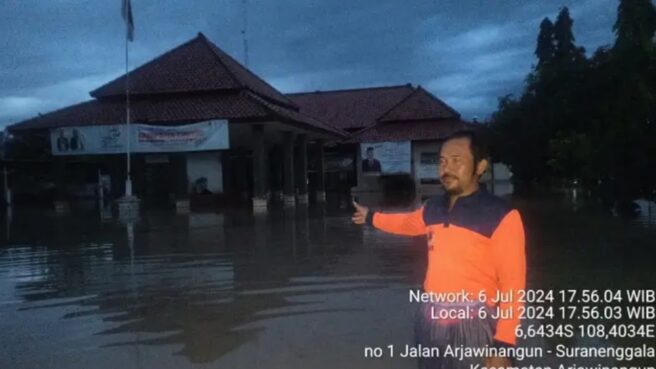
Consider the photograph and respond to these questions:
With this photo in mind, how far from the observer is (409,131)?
34.5 m

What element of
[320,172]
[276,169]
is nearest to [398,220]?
[320,172]

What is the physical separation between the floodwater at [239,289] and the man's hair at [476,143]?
2.43 meters

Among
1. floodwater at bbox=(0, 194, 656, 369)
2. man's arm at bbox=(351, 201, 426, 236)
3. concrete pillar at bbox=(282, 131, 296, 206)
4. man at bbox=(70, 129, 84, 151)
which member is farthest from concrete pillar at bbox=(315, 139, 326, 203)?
man's arm at bbox=(351, 201, 426, 236)

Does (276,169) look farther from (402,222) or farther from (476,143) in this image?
(476,143)

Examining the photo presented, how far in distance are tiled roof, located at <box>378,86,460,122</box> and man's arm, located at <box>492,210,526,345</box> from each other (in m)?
32.8

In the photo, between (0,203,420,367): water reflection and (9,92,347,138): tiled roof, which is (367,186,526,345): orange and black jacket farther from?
(9,92,347,138): tiled roof

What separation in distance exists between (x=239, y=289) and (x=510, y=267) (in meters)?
5.63

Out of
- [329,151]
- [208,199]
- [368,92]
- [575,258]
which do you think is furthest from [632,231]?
[368,92]

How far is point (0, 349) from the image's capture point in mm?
5645

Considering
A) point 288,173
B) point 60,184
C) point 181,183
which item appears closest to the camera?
point 181,183

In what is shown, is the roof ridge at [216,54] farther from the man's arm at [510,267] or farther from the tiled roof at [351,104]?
the man's arm at [510,267]

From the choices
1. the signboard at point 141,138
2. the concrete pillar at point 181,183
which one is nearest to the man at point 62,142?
the signboard at point 141,138

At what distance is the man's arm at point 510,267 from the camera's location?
259 centimetres

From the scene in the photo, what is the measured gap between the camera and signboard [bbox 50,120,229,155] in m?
22.0
